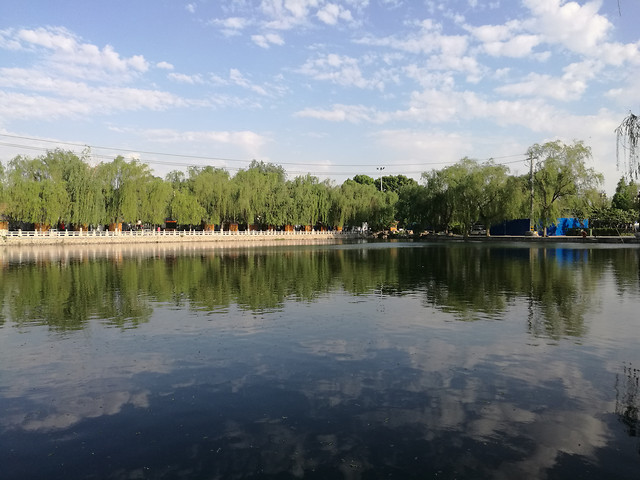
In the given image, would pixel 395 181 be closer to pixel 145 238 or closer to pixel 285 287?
pixel 145 238

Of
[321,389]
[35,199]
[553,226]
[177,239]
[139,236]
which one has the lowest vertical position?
[321,389]

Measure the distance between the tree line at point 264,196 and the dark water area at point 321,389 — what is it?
137 ft

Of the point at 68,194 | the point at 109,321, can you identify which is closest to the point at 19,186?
the point at 68,194

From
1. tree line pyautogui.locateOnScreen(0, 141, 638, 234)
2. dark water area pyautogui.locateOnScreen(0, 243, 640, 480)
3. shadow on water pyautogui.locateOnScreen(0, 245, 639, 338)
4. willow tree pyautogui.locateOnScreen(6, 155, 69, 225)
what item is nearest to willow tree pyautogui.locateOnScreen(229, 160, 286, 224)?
tree line pyautogui.locateOnScreen(0, 141, 638, 234)

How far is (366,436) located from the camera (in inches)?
219

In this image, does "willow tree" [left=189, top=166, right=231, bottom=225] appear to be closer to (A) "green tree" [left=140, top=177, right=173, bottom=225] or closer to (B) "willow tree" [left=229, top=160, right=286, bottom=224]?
(B) "willow tree" [left=229, top=160, right=286, bottom=224]

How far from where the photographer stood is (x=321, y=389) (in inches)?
279

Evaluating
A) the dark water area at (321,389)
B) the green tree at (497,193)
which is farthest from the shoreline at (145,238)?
the dark water area at (321,389)

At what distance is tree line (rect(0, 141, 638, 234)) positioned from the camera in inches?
2141

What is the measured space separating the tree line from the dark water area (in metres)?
41.8

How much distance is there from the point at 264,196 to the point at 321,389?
6877cm

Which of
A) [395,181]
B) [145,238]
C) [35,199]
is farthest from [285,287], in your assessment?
[395,181]

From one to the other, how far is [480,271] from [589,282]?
18.2 ft

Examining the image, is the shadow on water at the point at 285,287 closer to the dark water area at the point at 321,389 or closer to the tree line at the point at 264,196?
the dark water area at the point at 321,389
